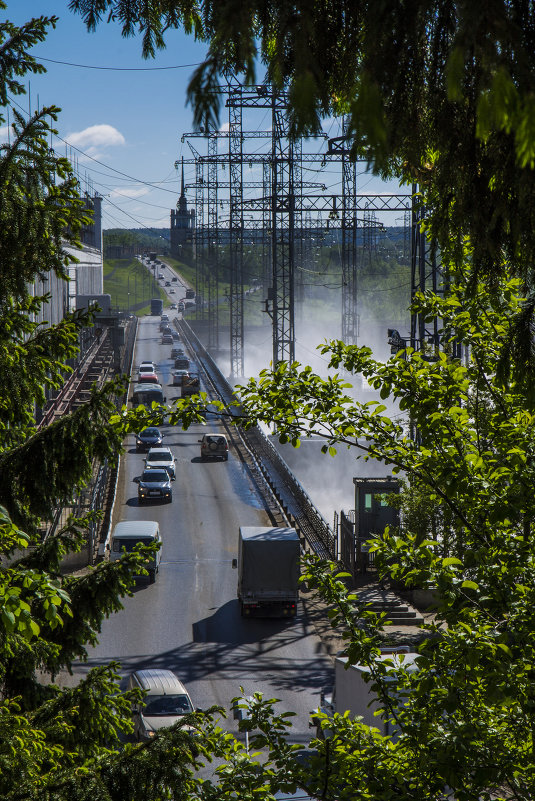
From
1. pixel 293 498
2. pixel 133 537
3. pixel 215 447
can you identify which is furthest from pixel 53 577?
pixel 215 447

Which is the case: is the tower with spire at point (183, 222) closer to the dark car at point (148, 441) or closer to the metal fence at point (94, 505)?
the dark car at point (148, 441)

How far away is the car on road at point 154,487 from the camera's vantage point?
3550 cm

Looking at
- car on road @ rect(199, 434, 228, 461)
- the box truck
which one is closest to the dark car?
car on road @ rect(199, 434, 228, 461)

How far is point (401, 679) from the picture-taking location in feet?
17.5

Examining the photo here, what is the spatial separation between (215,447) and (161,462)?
4.51 meters

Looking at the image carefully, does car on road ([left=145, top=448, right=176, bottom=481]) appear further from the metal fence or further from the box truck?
the box truck

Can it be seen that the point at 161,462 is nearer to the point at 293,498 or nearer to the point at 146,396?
the point at 293,498

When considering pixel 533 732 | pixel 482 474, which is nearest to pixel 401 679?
pixel 533 732

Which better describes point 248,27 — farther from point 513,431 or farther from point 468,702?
point 468,702

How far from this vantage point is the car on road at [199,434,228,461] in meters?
44.3

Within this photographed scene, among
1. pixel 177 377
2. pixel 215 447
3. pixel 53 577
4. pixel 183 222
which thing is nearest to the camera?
pixel 53 577

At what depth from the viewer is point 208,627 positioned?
23.2m

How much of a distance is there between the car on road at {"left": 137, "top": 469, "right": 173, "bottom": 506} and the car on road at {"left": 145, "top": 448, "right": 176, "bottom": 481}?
2.23 m

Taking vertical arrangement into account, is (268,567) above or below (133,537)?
below
